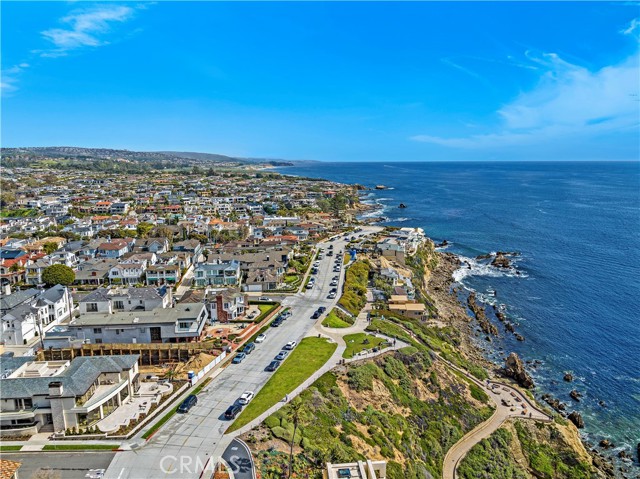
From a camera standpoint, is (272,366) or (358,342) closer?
(272,366)

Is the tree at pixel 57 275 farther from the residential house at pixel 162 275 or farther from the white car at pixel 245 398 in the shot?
the white car at pixel 245 398

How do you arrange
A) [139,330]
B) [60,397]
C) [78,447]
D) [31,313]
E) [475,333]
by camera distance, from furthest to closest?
[475,333] → [31,313] → [139,330] → [60,397] → [78,447]

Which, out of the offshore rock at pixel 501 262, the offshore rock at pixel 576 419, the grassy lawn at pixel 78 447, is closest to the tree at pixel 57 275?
the grassy lawn at pixel 78 447

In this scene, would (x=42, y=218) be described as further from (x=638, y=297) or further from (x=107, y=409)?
(x=638, y=297)

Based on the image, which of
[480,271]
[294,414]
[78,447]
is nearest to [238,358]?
[294,414]

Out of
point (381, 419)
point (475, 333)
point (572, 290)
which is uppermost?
point (381, 419)

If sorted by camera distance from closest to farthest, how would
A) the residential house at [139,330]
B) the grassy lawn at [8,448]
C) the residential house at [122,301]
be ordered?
1. the grassy lawn at [8,448]
2. the residential house at [139,330]
3. the residential house at [122,301]

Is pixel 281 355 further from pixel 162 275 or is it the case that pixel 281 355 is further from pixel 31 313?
pixel 162 275
